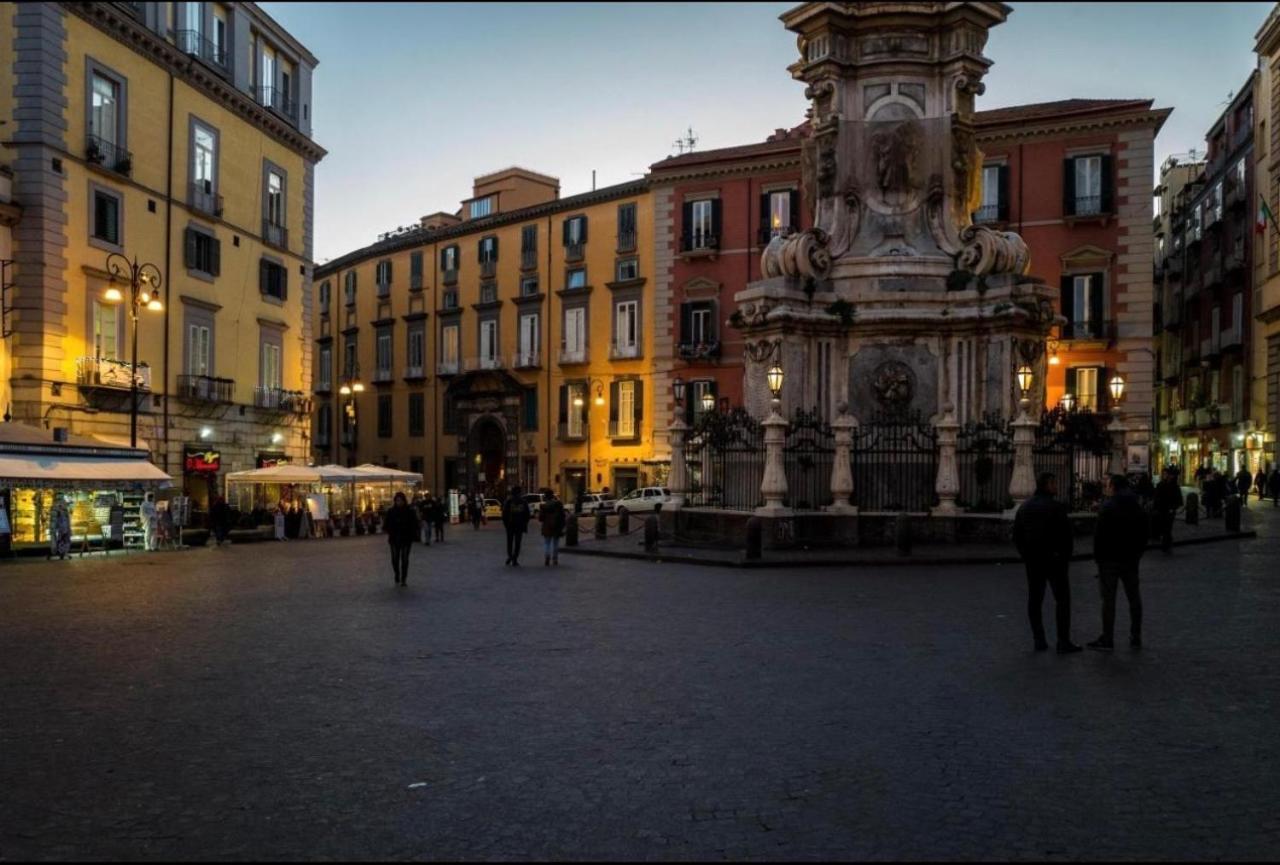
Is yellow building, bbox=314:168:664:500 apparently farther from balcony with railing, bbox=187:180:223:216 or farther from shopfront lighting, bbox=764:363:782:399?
shopfront lighting, bbox=764:363:782:399

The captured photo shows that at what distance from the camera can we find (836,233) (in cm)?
2216

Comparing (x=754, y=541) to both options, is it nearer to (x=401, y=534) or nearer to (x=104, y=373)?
(x=401, y=534)

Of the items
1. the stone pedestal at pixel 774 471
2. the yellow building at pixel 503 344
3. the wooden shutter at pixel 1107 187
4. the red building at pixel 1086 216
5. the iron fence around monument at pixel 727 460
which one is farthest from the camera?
the yellow building at pixel 503 344

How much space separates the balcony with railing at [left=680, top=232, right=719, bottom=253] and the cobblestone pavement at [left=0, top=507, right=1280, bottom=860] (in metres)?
35.5

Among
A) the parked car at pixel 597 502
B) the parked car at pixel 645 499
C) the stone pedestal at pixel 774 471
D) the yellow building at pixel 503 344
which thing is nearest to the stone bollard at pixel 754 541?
the stone pedestal at pixel 774 471

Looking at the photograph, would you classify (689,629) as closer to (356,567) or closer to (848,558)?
(848,558)

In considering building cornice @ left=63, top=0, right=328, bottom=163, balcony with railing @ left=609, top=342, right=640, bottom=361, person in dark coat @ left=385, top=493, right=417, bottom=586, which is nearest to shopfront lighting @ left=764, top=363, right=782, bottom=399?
person in dark coat @ left=385, top=493, right=417, bottom=586

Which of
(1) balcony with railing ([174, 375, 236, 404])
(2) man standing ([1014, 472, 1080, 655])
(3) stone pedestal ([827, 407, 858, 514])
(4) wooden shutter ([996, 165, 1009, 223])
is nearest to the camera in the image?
(2) man standing ([1014, 472, 1080, 655])

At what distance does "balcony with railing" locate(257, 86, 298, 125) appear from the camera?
1544 inches

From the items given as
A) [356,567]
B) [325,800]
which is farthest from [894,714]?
[356,567]

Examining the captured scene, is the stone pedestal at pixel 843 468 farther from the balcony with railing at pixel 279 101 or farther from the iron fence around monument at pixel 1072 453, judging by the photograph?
the balcony with railing at pixel 279 101

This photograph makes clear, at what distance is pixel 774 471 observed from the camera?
20281mm

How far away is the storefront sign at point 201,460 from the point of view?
114 ft

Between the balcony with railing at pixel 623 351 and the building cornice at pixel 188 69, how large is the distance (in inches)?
614
